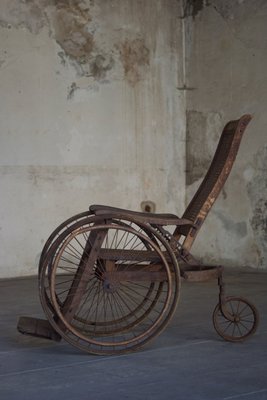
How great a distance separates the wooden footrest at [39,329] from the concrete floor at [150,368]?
3.4 inches

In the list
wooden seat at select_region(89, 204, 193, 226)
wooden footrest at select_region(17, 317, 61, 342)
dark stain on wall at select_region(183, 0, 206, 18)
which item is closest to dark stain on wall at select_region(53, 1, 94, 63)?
dark stain on wall at select_region(183, 0, 206, 18)

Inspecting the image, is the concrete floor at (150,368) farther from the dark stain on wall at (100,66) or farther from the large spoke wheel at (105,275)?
the dark stain on wall at (100,66)

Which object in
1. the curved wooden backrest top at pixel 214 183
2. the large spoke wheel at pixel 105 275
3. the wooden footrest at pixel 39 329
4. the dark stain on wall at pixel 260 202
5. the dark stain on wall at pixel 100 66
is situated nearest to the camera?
the large spoke wheel at pixel 105 275

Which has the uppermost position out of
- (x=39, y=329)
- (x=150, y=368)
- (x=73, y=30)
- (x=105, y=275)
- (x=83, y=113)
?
(x=73, y=30)

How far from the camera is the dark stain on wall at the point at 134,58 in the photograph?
804 cm

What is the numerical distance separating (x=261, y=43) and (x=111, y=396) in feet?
17.0

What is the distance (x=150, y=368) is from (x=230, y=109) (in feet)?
15.4

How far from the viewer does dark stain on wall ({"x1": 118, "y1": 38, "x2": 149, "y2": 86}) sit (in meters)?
8.04

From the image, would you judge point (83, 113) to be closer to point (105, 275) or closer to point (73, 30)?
point (73, 30)

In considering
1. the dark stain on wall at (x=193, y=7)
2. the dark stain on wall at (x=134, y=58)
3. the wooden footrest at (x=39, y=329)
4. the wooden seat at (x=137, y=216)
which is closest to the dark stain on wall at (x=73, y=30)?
the dark stain on wall at (x=134, y=58)

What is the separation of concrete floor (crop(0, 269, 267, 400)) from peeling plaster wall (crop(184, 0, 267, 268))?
2806 millimetres

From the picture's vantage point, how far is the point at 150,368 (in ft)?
12.2

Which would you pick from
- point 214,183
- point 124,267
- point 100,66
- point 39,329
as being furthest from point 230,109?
point 39,329

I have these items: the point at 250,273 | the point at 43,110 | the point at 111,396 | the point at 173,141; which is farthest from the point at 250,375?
the point at 173,141
